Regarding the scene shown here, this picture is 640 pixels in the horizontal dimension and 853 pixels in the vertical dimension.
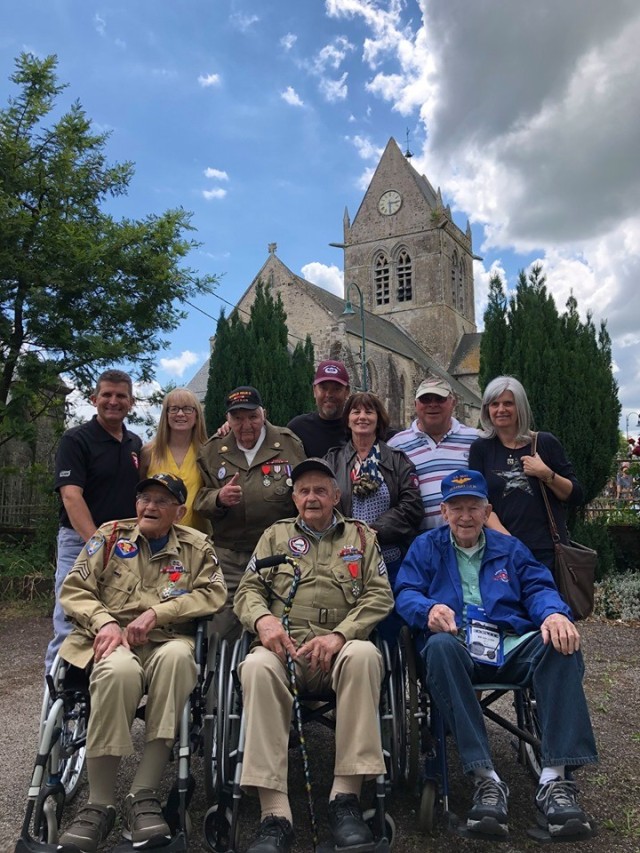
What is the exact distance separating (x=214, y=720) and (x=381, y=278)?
138ft

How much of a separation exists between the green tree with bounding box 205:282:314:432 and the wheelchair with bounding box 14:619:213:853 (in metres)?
11.2

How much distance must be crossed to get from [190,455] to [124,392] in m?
0.52

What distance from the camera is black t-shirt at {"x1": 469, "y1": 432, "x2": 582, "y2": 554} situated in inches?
139

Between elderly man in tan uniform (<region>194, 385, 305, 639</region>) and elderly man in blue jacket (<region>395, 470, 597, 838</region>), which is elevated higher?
elderly man in tan uniform (<region>194, 385, 305, 639</region>)

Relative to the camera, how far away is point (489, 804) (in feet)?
8.43

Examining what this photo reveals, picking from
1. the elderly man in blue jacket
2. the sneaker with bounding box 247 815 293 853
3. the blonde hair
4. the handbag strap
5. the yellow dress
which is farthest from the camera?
the blonde hair

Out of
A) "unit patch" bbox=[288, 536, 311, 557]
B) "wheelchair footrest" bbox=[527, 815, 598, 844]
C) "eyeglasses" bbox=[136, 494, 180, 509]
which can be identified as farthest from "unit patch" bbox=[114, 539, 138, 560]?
"wheelchair footrest" bbox=[527, 815, 598, 844]

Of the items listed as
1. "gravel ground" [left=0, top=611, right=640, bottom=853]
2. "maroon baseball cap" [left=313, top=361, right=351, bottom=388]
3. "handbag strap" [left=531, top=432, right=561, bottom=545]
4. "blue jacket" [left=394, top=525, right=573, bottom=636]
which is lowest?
"gravel ground" [left=0, top=611, right=640, bottom=853]

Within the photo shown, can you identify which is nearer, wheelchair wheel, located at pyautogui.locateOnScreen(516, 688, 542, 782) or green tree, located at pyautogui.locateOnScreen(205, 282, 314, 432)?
wheelchair wheel, located at pyautogui.locateOnScreen(516, 688, 542, 782)

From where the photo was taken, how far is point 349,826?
251 centimetres

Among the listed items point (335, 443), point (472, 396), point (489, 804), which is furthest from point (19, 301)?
point (472, 396)

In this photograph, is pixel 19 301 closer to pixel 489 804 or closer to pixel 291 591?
pixel 291 591

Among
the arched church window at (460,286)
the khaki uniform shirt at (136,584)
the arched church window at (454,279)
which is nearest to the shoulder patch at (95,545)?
the khaki uniform shirt at (136,584)

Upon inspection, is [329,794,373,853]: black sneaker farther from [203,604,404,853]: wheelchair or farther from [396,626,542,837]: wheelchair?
[396,626,542,837]: wheelchair
